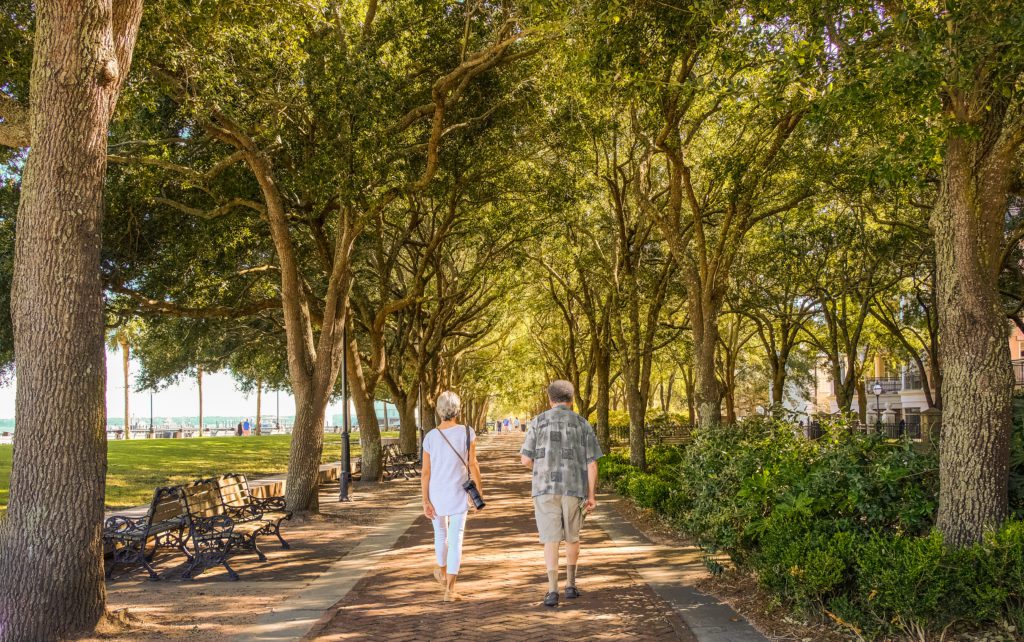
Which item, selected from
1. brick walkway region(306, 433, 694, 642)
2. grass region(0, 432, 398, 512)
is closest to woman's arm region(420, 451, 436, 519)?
brick walkway region(306, 433, 694, 642)

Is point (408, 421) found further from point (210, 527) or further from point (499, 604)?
point (499, 604)

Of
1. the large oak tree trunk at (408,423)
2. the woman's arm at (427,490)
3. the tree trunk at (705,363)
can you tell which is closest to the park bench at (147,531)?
the woman's arm at (427,490)

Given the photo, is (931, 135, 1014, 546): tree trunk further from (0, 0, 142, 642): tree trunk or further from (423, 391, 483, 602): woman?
(0, 0, 142, 642): tree trunk

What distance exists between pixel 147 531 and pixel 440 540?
11.3ft

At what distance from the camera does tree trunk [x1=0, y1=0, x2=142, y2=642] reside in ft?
18.6

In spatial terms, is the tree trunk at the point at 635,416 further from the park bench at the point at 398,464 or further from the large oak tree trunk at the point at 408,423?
the large oak tree trunk at the point at 408,423

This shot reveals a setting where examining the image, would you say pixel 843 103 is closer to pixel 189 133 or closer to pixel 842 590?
pixel 842 590

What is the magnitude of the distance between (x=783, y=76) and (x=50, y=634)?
752 cm

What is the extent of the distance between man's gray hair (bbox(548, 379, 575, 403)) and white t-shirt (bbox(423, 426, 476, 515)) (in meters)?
0.76

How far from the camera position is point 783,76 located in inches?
295

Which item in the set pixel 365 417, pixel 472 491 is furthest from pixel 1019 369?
pixel 472 491

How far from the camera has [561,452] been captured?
6.81 m

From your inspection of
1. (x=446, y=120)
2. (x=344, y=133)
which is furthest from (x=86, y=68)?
(x=446, y=120)

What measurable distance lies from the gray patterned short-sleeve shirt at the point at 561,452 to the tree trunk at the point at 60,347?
11.1ft
